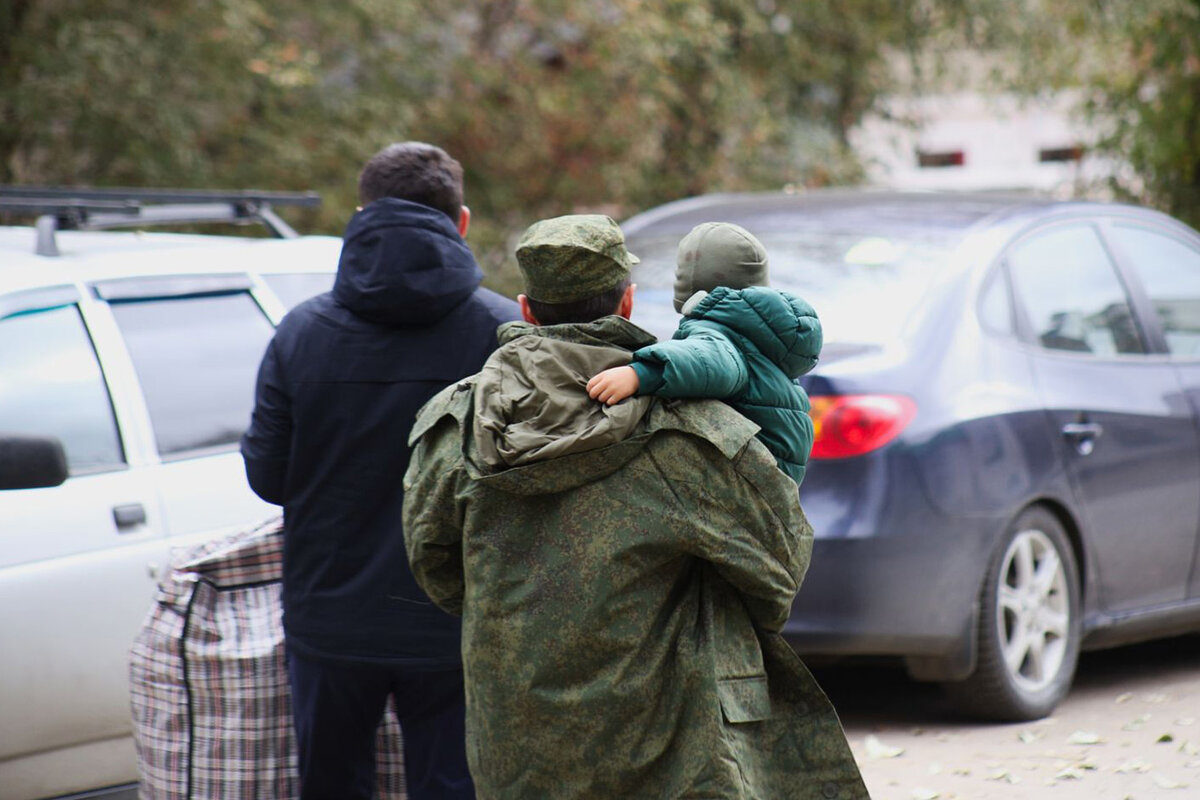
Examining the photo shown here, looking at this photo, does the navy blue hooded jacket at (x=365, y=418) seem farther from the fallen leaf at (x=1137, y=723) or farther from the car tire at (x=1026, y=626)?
the fallen leaf at (x=1137, y=723)

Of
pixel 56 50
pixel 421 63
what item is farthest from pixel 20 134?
pixel 421 63

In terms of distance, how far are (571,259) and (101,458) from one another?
2.07 m

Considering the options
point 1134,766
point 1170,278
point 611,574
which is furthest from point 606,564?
point 1170,278

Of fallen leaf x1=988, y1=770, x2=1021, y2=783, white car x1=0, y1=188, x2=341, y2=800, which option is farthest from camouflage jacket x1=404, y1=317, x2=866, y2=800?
fallen leaf x1=988, y1=770, x2=1021, y2=783

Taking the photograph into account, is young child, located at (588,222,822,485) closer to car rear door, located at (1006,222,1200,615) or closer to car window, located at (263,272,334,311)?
car window, located at (263,272,334,311)

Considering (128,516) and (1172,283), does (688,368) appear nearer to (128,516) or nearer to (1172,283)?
(128,516)

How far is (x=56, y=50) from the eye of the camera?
384 inches

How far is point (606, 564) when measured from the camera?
2.51m

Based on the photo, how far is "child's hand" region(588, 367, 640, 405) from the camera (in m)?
2.48

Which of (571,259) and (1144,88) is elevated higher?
(1144,88)

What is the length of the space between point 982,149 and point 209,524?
108ft

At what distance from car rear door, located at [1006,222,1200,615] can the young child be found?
270 cm

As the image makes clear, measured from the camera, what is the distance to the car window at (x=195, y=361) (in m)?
4.30

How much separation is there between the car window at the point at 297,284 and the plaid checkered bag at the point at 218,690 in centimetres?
136
